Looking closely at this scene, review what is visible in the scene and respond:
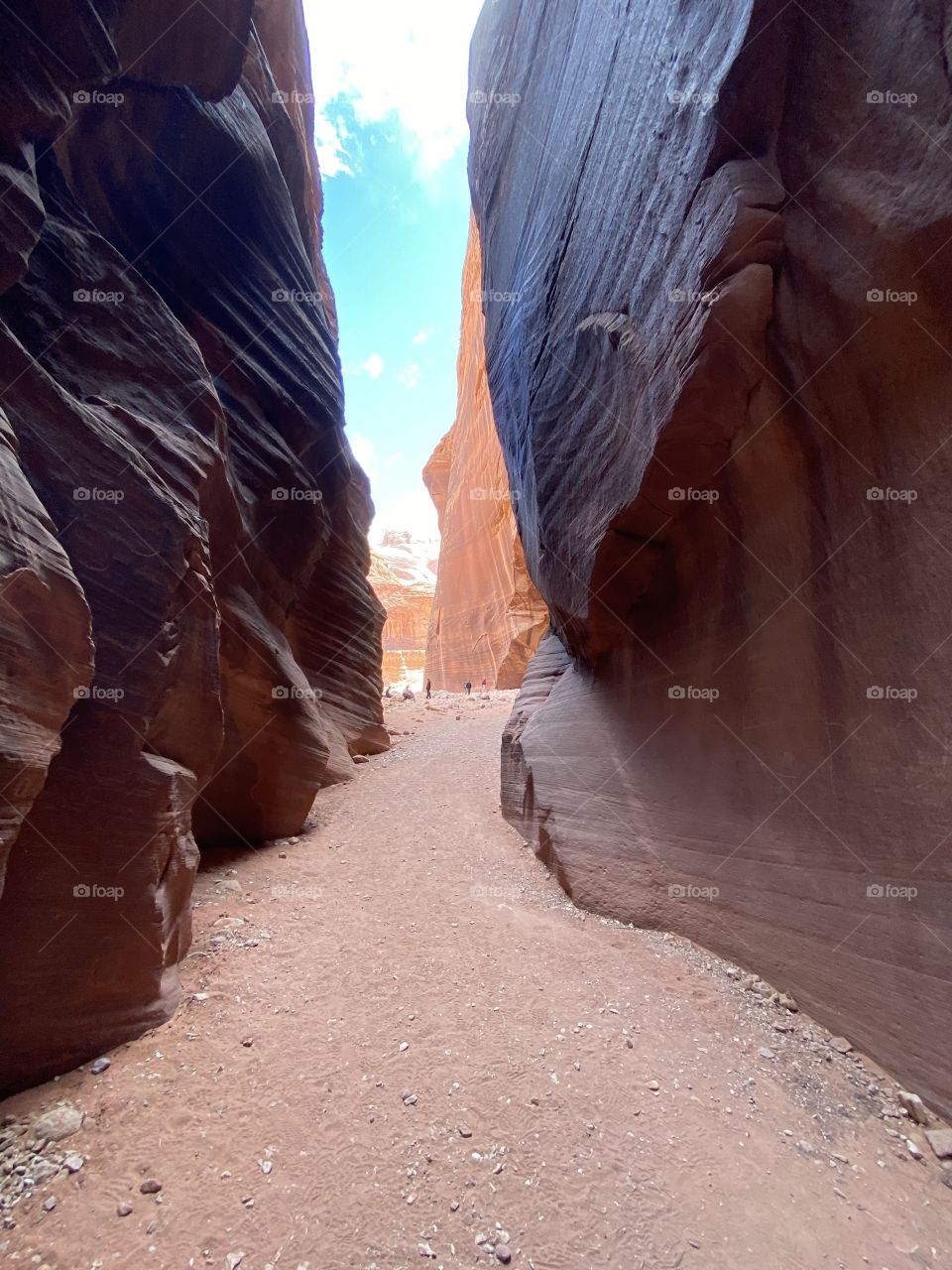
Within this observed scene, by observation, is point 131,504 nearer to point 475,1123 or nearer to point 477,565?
point 475,1123

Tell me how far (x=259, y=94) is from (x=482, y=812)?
42.6ft

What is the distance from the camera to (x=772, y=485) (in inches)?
181

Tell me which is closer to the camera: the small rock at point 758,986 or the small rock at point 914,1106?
the small rock at point 914,1106

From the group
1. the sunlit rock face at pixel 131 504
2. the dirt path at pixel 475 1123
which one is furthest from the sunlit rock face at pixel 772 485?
the sunlit rock face at pixel 131 504

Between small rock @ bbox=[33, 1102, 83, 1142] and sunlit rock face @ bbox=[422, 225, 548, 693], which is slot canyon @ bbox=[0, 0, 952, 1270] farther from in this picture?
sunlit rock face @ bbox=[422, 225, 548, 693]

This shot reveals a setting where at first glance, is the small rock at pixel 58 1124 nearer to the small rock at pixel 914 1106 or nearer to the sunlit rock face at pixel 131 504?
the sunlit rock face at pixel 131 504

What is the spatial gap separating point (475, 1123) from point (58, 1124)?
7.70ft

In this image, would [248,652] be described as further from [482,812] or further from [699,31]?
[699,31]

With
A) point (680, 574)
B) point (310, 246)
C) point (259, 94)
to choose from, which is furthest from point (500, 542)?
point (680, 574)

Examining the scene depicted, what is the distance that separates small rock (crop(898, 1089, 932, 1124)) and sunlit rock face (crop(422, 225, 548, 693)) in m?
23.6

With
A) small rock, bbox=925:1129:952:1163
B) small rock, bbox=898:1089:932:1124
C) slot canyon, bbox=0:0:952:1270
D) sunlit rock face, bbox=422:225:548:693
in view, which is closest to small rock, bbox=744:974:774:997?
slot canyon, bbox=0:0:952:1270

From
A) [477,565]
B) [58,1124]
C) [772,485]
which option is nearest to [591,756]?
[772,485]

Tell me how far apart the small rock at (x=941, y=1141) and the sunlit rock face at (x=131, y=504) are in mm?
5014

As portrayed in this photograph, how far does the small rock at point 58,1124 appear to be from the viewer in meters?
2.86
